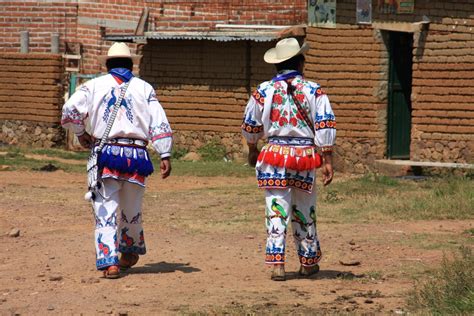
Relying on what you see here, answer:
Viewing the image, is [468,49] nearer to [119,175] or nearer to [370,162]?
[370,162]

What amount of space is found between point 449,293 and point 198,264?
263 cm

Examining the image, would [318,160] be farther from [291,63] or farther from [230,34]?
[230,34]

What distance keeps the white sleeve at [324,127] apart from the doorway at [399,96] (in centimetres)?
941

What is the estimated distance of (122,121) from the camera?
8.42m

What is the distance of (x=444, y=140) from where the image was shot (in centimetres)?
1681

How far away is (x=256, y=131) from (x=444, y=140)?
8.86m

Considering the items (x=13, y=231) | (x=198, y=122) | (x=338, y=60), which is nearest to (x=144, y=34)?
(x=198, y=122)

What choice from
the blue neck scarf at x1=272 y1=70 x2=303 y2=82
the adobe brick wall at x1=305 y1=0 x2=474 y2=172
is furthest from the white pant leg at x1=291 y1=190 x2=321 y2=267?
the adobe brick wall at x1=305 y1=0 x2=474 y2=172

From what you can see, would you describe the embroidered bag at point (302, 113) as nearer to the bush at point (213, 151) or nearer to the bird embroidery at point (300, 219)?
the bird embroidery at point (300, 219)

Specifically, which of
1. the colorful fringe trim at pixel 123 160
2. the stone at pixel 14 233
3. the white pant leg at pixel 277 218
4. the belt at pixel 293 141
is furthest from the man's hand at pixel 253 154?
the stone at pixel 14 233

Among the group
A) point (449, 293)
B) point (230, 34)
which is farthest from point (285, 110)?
point (230, 34)

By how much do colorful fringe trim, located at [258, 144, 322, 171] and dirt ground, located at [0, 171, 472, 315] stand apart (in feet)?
2.66

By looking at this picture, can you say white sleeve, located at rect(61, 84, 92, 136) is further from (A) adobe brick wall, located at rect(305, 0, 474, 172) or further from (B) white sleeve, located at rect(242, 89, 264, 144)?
(A) adobe brick wall, located at rect(305, 0, 474, 172)

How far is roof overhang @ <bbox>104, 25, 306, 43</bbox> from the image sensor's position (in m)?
18.6
